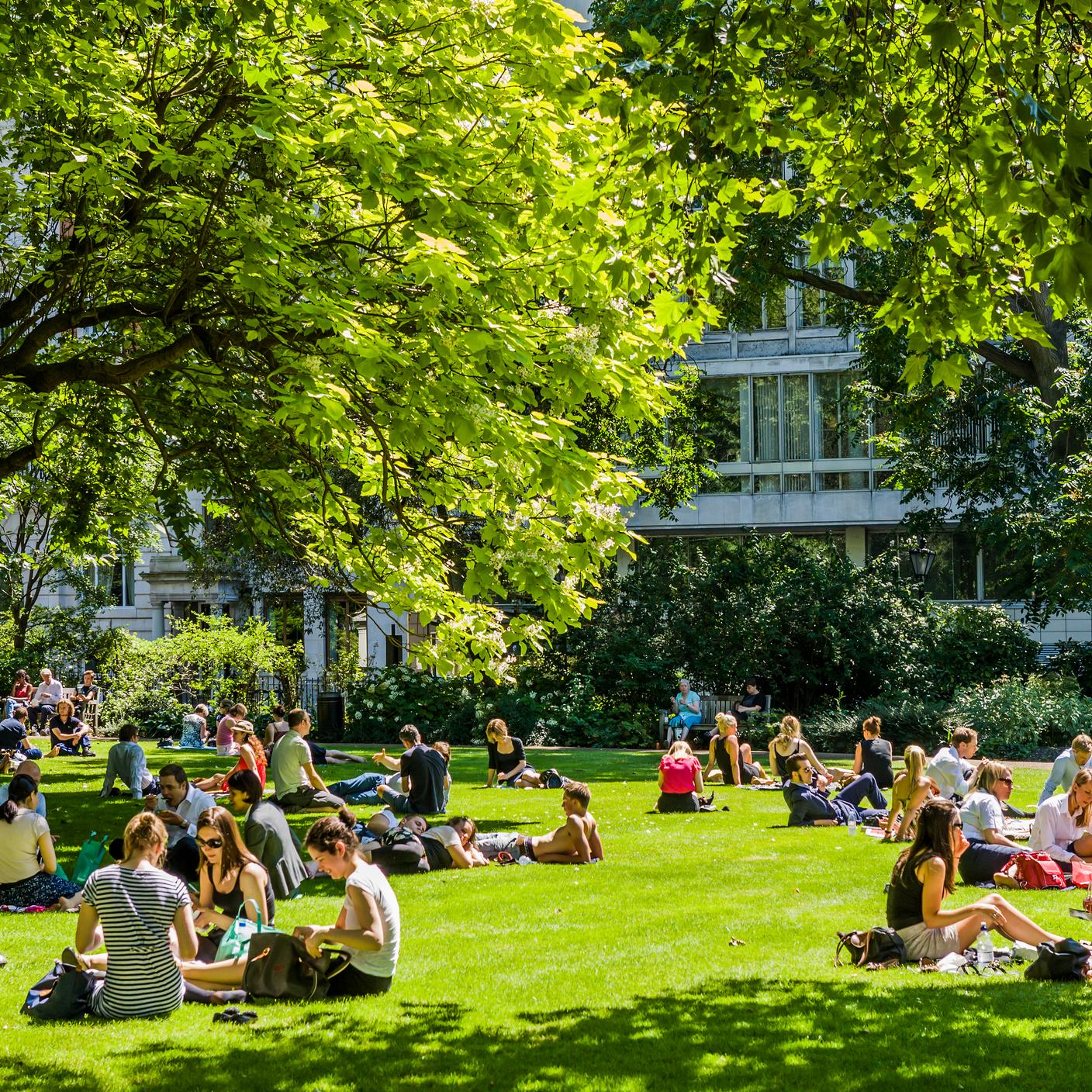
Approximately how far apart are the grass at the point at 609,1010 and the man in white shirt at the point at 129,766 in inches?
292

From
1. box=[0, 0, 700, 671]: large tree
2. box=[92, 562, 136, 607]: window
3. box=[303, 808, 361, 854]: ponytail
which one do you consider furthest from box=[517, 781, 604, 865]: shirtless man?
box=[92, 562, 136, 607]: window

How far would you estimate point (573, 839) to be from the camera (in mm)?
14336

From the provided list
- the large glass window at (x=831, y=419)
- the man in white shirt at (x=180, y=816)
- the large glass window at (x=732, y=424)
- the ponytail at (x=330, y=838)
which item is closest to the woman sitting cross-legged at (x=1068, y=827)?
the ponytail at (x=330, y=838)

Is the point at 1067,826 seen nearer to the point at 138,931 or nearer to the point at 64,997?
the point at 138,931

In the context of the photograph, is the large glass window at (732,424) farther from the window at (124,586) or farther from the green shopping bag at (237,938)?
the green shopping bag at (237,938)

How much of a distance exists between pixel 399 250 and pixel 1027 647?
75.0 feet

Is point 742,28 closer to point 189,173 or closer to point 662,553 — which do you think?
point 189,173

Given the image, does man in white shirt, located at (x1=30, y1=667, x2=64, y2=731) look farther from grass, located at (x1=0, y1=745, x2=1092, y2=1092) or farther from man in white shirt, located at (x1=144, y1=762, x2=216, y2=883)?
grass, located at (x1=0, y1=745, x2=1092, y2=1092)

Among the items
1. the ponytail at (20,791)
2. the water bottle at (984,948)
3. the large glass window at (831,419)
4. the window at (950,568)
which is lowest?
the water bottle at (984,948)

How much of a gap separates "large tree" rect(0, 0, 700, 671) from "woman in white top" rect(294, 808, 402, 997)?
321 centimetres

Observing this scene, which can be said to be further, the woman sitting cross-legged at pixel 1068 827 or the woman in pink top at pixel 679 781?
the woman in pink top at pixel 679 781

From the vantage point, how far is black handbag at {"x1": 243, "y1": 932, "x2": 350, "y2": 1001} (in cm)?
865

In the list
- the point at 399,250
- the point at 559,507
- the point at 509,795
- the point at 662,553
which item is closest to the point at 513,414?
the point at 559,507

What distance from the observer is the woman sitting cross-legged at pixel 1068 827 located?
13102mm
